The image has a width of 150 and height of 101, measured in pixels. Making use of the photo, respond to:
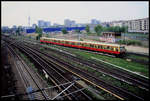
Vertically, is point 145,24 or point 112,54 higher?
point 145,24

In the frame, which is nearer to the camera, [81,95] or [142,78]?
[81,95]

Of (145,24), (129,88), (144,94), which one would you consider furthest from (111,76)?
(145,24)

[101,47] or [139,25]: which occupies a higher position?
[139,25]

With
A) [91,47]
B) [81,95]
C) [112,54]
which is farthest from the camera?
[91,47]

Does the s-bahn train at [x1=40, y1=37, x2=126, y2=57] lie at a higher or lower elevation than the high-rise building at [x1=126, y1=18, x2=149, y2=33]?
lower

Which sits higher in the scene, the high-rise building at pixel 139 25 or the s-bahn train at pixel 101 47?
the high-rise building at pixel 139 25

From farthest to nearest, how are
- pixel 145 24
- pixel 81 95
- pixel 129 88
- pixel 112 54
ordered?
pixel 145 24, pixel 112 54, pixel 129 88, pixel 81 95

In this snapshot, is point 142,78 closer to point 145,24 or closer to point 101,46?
point 101,46

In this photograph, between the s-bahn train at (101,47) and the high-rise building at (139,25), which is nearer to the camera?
the s-bahn train at (101,47)

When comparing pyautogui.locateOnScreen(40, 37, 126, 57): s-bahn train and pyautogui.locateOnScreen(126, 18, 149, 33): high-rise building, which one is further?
pyautogui.locateOnScreen(126, 18, 149, 33): high-rise building

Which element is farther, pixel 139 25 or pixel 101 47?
pixel 139 25

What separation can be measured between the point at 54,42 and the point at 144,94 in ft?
106

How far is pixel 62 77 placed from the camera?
13.8 m

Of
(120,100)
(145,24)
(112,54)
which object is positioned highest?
(145,24)
